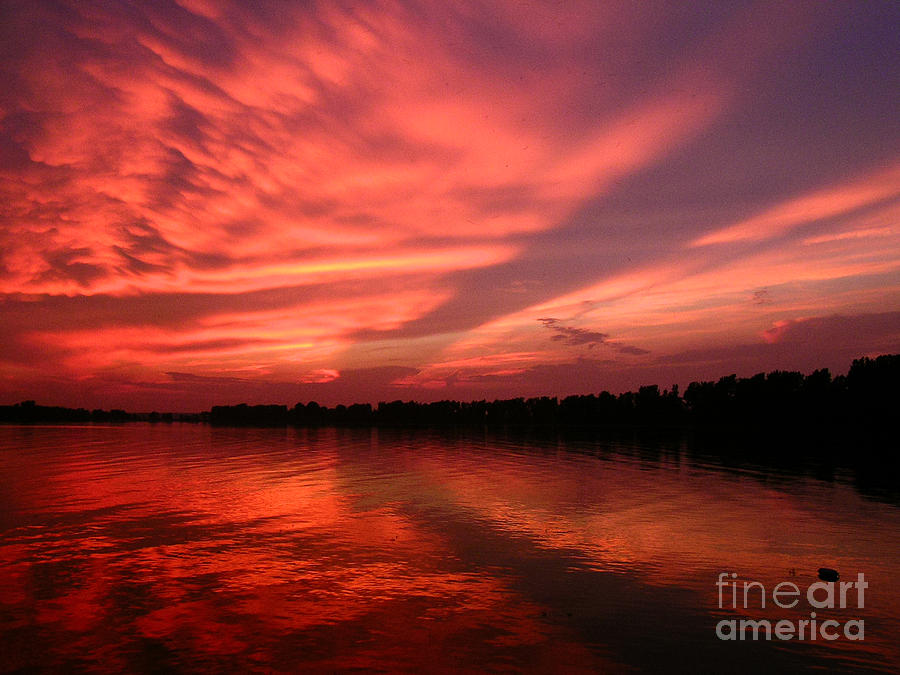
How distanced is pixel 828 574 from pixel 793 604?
3845 mm

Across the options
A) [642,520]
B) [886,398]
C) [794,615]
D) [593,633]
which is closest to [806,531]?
[642,520]

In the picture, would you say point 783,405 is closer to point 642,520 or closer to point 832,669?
point 642,520

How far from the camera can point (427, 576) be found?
76.1ft

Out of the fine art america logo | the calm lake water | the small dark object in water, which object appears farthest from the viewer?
the small dark object in water

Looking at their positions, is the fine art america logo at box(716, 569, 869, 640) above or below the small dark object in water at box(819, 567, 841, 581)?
below

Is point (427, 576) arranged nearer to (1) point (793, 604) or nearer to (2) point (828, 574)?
(1) point (793, 604)

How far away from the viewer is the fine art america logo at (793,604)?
17.9 meters

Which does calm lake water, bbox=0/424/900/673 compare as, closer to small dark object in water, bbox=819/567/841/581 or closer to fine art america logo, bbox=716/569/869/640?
fine art america logo, bbox=716/569/869/640

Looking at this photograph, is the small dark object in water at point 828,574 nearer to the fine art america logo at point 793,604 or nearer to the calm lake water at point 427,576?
the fine art america logo at point 793,604

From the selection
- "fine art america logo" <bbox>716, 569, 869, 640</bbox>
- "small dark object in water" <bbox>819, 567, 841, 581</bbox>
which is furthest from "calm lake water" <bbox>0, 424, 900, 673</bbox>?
"small dark object in water" <bbox>819, 567, 841, 581</bbox>

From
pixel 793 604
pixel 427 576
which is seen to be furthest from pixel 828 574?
pixel 427 576

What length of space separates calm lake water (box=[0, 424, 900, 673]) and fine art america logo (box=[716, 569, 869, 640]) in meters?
0.26

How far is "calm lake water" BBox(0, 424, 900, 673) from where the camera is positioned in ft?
53.0

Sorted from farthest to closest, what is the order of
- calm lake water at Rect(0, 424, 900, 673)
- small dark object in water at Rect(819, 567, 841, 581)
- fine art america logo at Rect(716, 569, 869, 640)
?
1. small dark object in water at Rect(819, 567, 841, 581)
2. fine art america logo at Rect(716, 569, 869, 640)
3. calm lake water at Rect(0, 424, 900, 673)
